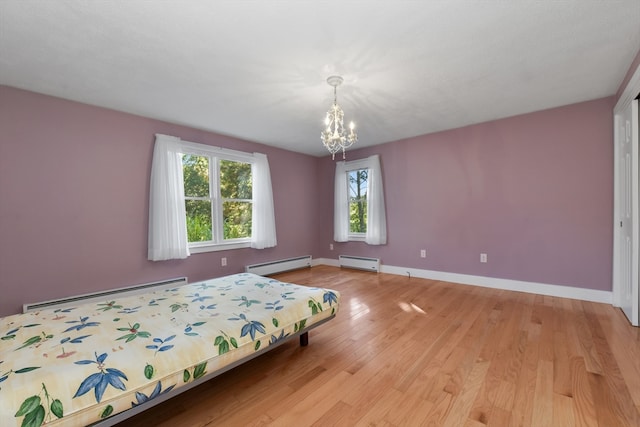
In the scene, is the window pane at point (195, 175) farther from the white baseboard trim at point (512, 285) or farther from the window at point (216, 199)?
the white baseboard trim at point (512, 285)

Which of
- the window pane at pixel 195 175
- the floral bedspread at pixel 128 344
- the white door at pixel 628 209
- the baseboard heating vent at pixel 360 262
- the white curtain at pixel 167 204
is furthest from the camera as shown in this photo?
the baseboard heating vent at pixel 360 262

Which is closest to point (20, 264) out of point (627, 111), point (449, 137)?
point (449, 137)

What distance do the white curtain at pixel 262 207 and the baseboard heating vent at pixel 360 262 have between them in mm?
1453

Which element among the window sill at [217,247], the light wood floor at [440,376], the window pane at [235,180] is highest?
the window pane at [235,180]

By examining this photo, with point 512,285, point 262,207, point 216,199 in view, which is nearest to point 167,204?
point 216,199

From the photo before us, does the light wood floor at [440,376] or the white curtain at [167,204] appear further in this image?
the white curtain at [167,204]

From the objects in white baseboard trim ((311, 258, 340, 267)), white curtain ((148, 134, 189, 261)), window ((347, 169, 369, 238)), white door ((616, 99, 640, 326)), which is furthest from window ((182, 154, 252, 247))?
white door ((616, 99, 640, 326))

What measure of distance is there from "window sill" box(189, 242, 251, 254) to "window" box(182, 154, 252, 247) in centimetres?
6

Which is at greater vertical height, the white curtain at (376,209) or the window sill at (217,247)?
the white curtain at (376,209)

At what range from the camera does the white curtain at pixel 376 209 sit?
470 cm

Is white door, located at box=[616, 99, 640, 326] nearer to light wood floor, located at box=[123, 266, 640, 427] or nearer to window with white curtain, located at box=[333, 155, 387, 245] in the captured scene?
light wood floor, located at box=[123, 266, 640, 427]

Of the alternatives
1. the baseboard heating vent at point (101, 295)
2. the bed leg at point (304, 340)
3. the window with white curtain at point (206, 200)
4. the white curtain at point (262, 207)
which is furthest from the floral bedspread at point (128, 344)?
the white curtain at point (262, 207)

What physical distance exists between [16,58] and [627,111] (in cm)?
536

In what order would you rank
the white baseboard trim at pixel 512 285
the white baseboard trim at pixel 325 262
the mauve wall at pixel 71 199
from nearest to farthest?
the mauve wall at pixel 71 199 < the white baseboard trim at pixel 512 285 < the white baseboard trim at pixel 325 262
